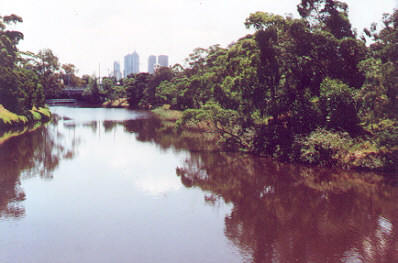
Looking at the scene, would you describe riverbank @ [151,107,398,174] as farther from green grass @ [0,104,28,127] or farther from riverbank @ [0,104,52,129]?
riverbank @ [0,104,52,129]

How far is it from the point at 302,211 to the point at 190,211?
15.5 feet

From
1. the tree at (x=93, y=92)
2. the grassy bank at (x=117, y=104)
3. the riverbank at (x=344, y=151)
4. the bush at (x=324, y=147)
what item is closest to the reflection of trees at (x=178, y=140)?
the riverbank at (x=344, y=151)

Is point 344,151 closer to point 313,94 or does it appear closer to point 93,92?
point 313,94

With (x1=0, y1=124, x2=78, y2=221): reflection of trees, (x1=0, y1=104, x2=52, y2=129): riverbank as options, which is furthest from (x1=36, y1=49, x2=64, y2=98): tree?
(x1=0, y1=124, x2=78, y2=221): reflection of trees

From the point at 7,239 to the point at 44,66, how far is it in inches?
4031

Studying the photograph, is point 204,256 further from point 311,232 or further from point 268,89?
point 268,89

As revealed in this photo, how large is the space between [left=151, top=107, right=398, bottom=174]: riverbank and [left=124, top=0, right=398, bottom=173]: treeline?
0.06m

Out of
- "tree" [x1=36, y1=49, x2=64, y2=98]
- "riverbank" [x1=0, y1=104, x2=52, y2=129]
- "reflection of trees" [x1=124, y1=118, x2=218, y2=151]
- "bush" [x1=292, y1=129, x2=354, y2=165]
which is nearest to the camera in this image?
"bush" [x1=292, y1=129, x2=354, y2=165]

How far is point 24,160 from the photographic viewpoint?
23.6 metres

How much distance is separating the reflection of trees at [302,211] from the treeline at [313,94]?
2.16 meters

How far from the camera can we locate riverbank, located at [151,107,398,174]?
20125 millimetres

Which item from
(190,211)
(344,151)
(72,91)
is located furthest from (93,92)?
(190,211)

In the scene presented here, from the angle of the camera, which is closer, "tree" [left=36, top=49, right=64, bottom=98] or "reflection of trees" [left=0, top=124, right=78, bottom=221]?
"reflection of trees" [left=0, top=124, right=78, bottom=221]

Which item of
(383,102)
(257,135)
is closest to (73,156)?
(257,135)
